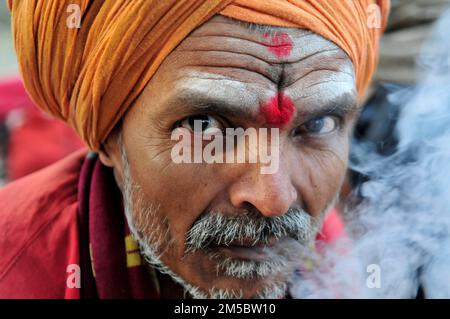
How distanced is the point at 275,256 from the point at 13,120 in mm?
2315

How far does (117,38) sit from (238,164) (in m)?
0.48

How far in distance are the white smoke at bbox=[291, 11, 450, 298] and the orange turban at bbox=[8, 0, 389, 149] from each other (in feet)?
1.32

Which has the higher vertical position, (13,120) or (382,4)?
(382,4)

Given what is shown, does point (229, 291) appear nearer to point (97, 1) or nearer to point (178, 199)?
point (178, 199)

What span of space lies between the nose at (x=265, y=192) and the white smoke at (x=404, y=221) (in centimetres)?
59

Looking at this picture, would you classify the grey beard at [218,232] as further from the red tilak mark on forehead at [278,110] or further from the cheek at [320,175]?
the red tilak mark on forehead at [278,110]

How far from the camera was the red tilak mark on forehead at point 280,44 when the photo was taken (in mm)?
1769

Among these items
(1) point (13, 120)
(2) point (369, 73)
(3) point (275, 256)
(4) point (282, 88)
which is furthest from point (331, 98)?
(1) point (13, 120)

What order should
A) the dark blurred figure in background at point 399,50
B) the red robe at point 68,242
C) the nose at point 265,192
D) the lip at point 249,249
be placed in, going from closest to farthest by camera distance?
the nose at point 265,192 → the lip at point 249,249 → the red robe at point 68,242 → the dark blurred figure in background at point 399,50

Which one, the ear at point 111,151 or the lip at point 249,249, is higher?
the ear at point 111,151

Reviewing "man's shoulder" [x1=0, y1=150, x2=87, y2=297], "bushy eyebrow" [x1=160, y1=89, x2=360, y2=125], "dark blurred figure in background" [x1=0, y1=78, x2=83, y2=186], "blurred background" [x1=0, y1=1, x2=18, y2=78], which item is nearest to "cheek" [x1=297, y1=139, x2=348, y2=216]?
"bushy eyebrow" [x1=160, y1=89, x2=360, y2=125]

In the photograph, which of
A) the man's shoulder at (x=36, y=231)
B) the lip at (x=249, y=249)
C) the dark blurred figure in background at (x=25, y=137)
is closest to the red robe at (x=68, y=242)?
the man's shoulder at (x=36, y=231)

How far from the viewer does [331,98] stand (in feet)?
6.05

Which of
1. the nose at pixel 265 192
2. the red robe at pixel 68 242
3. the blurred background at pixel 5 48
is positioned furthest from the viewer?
the blurred background at pixel 5 48
